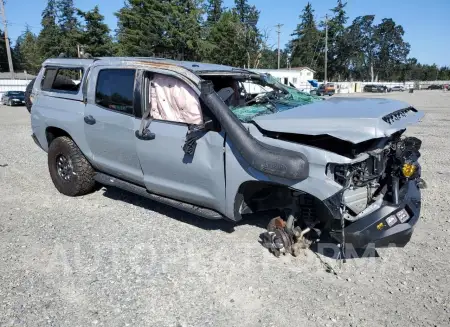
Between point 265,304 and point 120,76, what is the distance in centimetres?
311

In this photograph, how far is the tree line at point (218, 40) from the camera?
179 ft

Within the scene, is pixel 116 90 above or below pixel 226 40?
below

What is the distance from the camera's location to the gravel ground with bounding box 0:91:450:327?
9.67ft

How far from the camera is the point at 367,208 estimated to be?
351 centimetres

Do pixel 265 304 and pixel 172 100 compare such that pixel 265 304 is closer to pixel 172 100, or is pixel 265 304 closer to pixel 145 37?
pixel 172 100

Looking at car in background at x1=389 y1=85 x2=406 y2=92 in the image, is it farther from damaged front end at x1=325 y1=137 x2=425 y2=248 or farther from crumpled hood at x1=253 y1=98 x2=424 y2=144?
damaged front end at x1=325 y1=137 x2=425 y2=248

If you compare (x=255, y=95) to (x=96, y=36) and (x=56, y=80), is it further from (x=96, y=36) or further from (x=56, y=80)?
(x=96, y=36)

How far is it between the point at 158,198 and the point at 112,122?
1085 millimetres

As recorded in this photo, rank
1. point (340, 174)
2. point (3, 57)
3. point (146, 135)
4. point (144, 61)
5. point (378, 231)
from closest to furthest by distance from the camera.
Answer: point (340, 174) < point (378, 231) < point (146, 135) < point (144, 61) < point (3, 57)

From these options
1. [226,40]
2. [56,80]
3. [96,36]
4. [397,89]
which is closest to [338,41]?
[397,89]

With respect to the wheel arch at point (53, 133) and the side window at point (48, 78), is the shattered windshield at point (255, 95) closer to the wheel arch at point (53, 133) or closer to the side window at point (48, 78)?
the wheel arch at point (53, 133)

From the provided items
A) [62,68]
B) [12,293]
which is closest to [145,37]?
[62,68]

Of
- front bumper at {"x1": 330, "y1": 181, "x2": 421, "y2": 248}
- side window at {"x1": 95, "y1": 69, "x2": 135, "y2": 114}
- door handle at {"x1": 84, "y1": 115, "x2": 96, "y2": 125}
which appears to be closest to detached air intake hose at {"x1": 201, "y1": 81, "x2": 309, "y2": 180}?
front bumper at {"x1": 330, "y1": 181, "x2": 421, "y2": 248}

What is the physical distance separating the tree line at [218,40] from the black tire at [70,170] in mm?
31038
